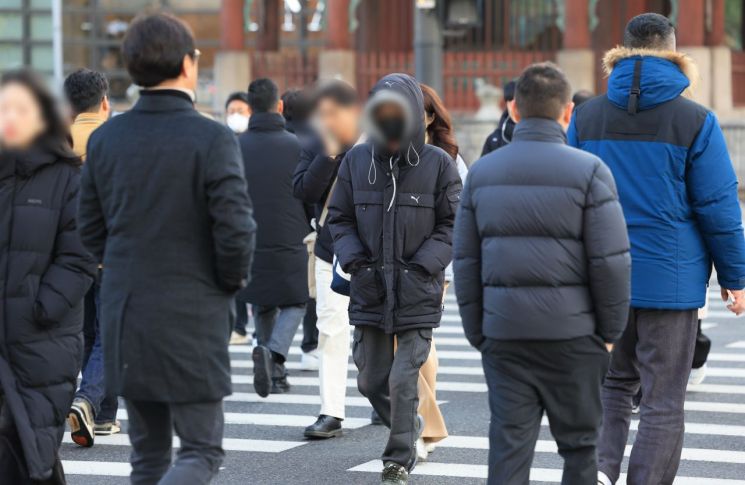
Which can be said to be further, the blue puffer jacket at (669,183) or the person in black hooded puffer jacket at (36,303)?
the blue puffer jacket at (669,183)

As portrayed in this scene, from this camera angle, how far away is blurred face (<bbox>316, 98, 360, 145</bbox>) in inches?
290

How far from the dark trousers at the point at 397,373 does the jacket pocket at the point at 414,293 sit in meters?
0.11

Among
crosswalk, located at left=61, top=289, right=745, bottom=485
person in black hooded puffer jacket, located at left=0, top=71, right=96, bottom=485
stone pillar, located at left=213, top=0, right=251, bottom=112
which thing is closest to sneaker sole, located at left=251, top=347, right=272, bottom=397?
crosswalk, located at left=61, top=289, right=745, bottom=485

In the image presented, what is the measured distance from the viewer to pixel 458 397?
31.0 ft

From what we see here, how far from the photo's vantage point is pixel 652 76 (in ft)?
20.0

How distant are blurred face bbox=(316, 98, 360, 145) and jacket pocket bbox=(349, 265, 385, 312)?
86cm

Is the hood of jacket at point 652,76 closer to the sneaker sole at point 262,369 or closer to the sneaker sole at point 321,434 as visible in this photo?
the sneaker sole at point 321,434

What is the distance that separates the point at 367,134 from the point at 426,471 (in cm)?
156

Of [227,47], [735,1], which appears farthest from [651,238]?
[735,1]

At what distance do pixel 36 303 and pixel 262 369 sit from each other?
100 inches

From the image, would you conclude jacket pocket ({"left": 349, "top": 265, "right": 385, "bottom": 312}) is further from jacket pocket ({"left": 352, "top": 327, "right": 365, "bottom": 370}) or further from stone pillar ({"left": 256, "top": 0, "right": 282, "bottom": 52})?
stone pillar ({"left": 256, "top": 0, "right": 282, "bottom": 52})

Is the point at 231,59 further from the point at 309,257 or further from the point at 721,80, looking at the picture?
the point at 309,257

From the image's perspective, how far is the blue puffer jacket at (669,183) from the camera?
6.04 metres

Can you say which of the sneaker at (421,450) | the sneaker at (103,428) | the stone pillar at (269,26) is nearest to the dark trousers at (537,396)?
the sneaker at (421,450)
